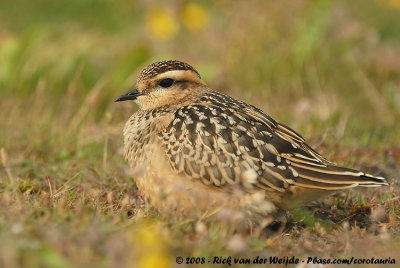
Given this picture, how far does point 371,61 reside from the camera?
11.6m

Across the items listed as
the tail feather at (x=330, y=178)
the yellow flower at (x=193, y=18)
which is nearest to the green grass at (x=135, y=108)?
the yellow flower at (x=193, y=18)

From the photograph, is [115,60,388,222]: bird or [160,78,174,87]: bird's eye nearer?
[115,60,388,222]: bird

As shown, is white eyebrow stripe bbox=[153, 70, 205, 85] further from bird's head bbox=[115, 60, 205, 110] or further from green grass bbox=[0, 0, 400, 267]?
green grass bbox=[0, 0, 400, 267]

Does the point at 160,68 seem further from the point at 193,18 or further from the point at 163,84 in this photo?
the point at 193,18

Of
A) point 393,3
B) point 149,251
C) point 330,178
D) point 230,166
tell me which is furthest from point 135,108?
point 393,3

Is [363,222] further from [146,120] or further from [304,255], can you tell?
[146,120]

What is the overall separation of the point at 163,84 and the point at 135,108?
298 cm

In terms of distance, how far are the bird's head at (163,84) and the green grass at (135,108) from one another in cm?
54

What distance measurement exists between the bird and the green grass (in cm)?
25

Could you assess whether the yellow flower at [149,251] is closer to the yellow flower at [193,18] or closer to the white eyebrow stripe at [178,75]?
the white eyebrow stripe at [178,75]

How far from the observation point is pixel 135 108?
959 centimetres

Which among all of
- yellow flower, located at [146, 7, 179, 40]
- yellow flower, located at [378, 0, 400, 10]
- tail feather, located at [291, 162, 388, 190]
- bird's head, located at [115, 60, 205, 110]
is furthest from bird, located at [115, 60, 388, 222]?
yellow flower, located at [378, 0, 400, 10]

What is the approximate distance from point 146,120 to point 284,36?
522 cm

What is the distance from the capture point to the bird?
5.36 metres
